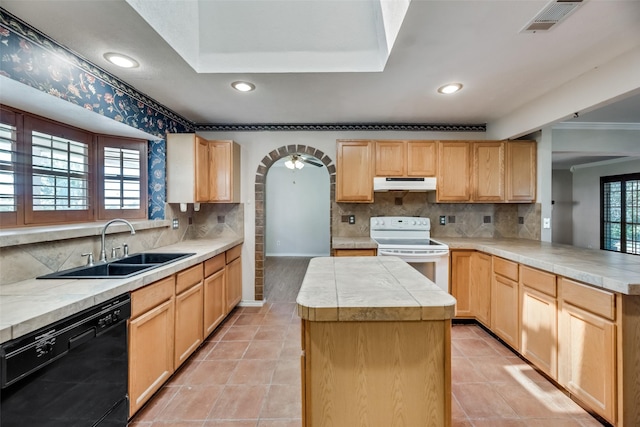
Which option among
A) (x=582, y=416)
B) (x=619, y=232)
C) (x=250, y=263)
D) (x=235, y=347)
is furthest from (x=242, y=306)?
(x=619, y=232)

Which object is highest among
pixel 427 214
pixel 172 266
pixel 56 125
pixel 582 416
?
pixel 56 125

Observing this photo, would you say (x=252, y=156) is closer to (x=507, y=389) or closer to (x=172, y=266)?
(x=172, y=266)

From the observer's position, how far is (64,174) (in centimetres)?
222

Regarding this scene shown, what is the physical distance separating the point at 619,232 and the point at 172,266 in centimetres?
837

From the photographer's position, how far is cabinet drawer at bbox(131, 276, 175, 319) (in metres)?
1.68

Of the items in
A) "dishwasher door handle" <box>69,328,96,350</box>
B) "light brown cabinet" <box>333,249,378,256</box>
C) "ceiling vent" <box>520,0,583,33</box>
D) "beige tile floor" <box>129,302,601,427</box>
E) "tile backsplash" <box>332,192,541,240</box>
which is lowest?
"beige tile floor" <box>129,302,601,427</box>

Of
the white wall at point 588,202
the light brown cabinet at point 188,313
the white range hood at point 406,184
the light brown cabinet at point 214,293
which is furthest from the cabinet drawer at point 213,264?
the white wall at point 588,202

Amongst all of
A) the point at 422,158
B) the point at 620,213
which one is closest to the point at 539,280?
the point at 422,158

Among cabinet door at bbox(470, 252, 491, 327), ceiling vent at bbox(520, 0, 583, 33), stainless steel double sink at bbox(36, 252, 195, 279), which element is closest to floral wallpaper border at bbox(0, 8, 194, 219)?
stainless steel double sink at bbox(36, 252, 195, 279)

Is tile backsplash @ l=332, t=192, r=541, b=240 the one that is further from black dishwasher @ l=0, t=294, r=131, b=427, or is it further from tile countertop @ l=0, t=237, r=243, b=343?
black dishwasher @ l=0, t=294, r=131, b=427

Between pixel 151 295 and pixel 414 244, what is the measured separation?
2530 millimetres

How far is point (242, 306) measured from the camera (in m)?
3.66

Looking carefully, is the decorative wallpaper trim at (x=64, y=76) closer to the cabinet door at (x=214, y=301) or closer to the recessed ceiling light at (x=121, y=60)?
the recessed ceiling light at (x=121, y=60)

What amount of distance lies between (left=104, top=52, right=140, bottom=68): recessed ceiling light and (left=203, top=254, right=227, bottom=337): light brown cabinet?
1671 millimetres
